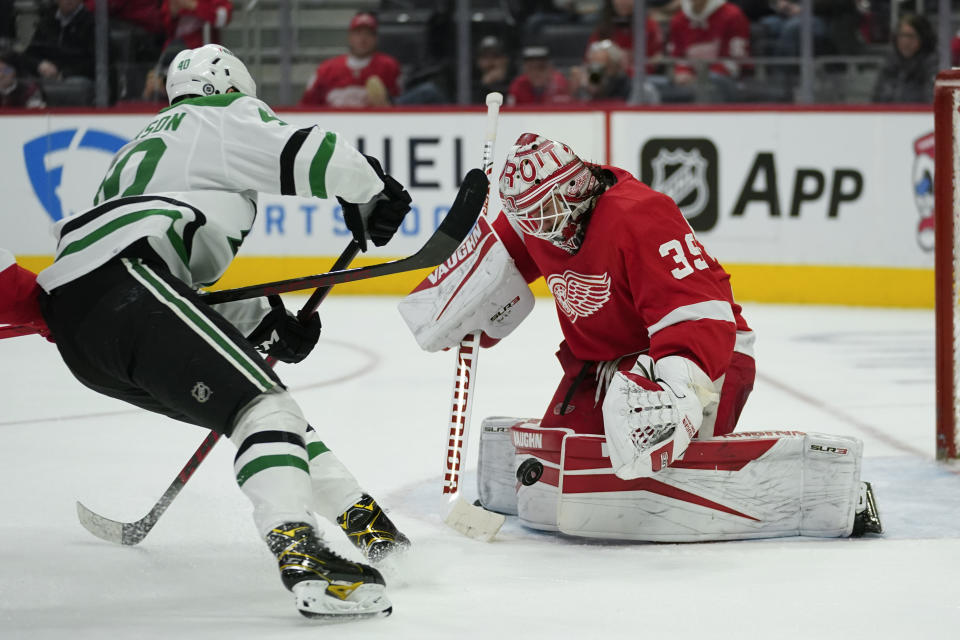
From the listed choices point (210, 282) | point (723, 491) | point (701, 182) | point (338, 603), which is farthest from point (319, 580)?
point (701, 182)

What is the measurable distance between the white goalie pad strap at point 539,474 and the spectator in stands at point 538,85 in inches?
173

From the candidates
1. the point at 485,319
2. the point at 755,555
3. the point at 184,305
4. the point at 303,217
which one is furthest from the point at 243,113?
the point at 303,217

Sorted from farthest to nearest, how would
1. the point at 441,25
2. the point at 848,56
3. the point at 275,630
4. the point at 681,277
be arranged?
the point at 441,25, the point at 848,56, the point at 681,277, the point at 275,630

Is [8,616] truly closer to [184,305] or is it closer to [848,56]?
[184,305]

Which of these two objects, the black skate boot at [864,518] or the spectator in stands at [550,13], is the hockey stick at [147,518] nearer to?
the black skate boot at [864,518]

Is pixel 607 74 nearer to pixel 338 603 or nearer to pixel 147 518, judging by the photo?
pixel 147 518

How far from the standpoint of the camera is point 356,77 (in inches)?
283

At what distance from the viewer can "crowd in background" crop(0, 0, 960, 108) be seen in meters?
6.71

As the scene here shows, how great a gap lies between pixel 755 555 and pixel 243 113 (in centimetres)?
122

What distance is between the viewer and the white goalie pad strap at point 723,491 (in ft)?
8.80

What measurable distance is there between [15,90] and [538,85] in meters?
2.61

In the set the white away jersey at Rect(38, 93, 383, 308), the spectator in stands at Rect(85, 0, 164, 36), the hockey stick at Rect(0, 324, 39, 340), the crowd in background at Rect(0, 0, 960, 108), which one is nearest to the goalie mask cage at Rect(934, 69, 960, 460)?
the white away jersey at Rect(38, 93, 383, 308)

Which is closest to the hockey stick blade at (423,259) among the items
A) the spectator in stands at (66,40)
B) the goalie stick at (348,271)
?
the goalie stick at (348,271)

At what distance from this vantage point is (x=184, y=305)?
2.31 meters
